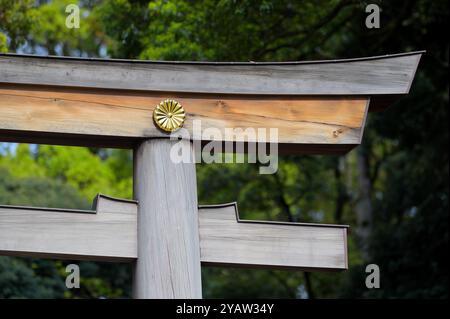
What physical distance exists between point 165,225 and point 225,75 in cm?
103

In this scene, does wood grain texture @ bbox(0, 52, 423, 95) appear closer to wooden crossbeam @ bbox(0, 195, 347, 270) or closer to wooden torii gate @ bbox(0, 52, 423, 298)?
wooden torii gate @ bbox(0, 52, 423, 298)

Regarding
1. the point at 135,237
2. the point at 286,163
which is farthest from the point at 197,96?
the point at 286,163

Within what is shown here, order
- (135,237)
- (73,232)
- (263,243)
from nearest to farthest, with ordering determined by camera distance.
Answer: (73,232)
(135,237)
(263,243)

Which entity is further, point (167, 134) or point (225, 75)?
point (225, 75)

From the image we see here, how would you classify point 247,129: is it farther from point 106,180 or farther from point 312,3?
point 106,180

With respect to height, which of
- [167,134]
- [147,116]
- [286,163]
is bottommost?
[167,134]

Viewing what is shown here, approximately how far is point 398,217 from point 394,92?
11777 mm

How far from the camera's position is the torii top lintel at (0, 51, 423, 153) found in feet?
16.2

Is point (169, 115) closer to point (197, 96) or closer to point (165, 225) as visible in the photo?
point (197, 96)

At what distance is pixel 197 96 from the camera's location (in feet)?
16.9

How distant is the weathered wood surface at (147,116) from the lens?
4.93 m

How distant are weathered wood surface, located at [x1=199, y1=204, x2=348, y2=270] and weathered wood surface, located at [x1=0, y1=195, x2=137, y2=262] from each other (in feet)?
1.57

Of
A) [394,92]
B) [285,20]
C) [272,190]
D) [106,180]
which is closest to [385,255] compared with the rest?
[272,190]

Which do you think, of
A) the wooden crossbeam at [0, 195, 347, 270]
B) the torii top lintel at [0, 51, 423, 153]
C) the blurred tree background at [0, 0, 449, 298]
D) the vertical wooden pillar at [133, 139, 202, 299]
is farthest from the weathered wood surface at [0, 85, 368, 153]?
the blurred tree background at [0, 0, 449, 298]
